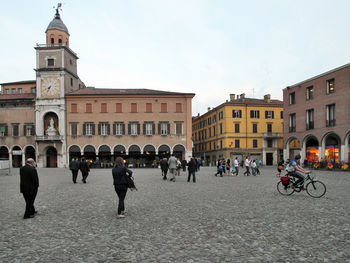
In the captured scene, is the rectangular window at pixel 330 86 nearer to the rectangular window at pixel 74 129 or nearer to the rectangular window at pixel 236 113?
the rectangular window at pixel 236 113

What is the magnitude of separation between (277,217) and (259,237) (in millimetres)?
2033

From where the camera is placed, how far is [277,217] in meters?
7.79

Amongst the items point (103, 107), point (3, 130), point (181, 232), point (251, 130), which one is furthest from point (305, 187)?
point (3, 130)

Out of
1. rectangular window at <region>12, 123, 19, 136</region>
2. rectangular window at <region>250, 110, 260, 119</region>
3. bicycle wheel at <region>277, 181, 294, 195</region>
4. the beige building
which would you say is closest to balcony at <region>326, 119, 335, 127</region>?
the beige building

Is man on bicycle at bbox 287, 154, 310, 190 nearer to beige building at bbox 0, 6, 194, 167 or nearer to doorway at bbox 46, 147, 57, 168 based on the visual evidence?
beige building at bbox 0, 6, 194, 167

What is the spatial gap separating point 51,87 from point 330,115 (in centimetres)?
3855

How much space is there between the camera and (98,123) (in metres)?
48.1

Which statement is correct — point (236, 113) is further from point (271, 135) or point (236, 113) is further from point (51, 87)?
point (51, 87)

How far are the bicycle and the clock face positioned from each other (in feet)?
141

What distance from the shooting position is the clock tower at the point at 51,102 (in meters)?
48.1

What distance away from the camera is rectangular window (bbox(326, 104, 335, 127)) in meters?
33.7

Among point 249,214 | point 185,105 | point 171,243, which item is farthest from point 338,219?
point 185,105

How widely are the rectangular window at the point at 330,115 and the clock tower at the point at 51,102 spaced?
3571 centimetres

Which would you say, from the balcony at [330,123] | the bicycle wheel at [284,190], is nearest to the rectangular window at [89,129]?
the balcony at [330,123]
